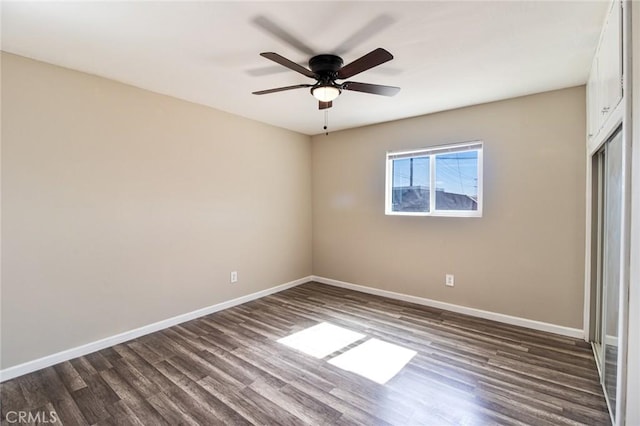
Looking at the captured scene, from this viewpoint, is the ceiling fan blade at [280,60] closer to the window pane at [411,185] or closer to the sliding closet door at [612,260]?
the sliding closet door at [612,260]

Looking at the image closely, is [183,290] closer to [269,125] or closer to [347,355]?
[347,355]

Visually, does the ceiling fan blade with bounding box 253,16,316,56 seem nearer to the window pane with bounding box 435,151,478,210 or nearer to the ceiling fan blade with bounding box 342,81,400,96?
the ceiling fan blade with bounding box 342,81,400,96

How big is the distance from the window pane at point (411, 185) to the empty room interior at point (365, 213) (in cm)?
3

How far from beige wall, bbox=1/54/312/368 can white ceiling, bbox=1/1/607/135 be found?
32 centimetres

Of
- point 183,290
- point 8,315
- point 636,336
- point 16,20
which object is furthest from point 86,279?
point 636,336

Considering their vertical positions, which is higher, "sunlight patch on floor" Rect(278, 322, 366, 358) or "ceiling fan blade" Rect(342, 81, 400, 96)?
"ceiling fan blade" Rect(342, 81, 400, 96)

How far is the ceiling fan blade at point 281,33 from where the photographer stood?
5.97ft

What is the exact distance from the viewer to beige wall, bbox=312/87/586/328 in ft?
9.33

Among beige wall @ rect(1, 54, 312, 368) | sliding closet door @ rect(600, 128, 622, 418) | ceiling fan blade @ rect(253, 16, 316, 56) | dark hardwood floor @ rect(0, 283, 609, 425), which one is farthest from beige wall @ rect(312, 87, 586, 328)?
ceiling fan blade @ rect(253, 16, 316, 56)

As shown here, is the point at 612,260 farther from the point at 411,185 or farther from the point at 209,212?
the point at 209,212

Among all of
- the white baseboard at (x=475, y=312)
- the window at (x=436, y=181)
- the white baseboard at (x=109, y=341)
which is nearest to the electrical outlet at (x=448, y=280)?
the white baseboard at (x=475, y=312)

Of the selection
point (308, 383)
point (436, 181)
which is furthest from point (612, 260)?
point (308, 383)

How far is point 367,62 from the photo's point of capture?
→ 73.7 inches

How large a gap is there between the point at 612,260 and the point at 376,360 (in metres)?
1.79
